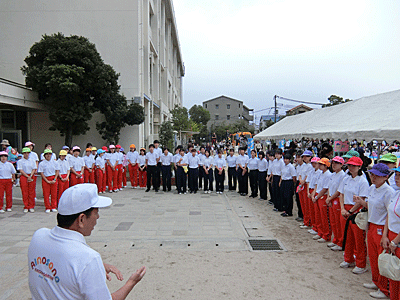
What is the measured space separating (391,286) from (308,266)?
1455mm

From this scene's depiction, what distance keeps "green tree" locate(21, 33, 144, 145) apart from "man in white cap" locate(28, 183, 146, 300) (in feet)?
44.3

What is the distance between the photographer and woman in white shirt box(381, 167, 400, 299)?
334 cm

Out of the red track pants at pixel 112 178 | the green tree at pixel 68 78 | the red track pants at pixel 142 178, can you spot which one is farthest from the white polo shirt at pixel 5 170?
the green tree at pixel 68 78

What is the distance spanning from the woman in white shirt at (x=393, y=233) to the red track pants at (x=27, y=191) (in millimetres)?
8694

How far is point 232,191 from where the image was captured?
12398 mm

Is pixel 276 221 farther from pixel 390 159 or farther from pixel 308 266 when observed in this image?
→ pixel 390 159

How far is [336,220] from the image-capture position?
539 cm

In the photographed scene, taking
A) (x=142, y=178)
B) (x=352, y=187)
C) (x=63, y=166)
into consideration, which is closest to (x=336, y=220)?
(x=352, y=187)

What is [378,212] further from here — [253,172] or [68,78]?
[68,78]

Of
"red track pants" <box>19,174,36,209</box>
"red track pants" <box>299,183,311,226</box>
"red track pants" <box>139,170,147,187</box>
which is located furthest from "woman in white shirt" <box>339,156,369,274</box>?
"red track pants" <box>139,170,147,187</box>

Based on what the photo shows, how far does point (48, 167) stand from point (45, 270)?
783cm

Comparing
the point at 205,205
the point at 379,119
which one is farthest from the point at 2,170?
the point at 379,119

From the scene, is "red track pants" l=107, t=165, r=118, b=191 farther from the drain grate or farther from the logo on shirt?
the logo on shirt

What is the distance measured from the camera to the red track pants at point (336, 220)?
5.33 meters
